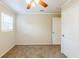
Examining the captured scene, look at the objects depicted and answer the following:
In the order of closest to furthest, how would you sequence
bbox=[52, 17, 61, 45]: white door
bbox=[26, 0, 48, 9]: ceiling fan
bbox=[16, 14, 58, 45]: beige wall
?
bbox=[26, 0, 48, 9]: ceiling fan < bbox=[52, 17, 61, 45]: white door < bbox=[16, 14, 58, 45]: beige wall

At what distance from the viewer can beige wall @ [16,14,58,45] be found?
8461mm

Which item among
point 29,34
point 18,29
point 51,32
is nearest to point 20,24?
point 18,29

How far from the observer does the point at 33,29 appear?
8484 mm

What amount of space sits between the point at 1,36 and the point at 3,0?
1.47 metres

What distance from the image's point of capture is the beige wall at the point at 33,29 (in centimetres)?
846

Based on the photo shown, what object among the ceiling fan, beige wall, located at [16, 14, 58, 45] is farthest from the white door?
the ceiling fan

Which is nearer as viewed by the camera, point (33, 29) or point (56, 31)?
point (56, 31)

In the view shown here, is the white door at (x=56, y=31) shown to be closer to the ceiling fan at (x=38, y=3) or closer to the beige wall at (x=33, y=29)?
the beige wall at (x=33, y=29)

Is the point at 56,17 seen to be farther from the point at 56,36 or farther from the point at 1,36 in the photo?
the point at 1,36

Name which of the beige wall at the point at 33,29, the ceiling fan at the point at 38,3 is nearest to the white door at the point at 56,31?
the beige wall at the point at 33,29

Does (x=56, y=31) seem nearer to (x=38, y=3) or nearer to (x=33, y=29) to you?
(x=33, y=29)

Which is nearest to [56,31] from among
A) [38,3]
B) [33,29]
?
[33,29]

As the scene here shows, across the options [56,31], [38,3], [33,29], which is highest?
[38,3]

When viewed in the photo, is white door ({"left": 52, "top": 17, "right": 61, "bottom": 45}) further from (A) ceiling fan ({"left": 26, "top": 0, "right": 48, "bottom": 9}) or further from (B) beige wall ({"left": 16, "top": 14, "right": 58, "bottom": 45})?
(A) ceiling fan ({"left": 26, "top": 0, "right": 48, "bottom": 9})
